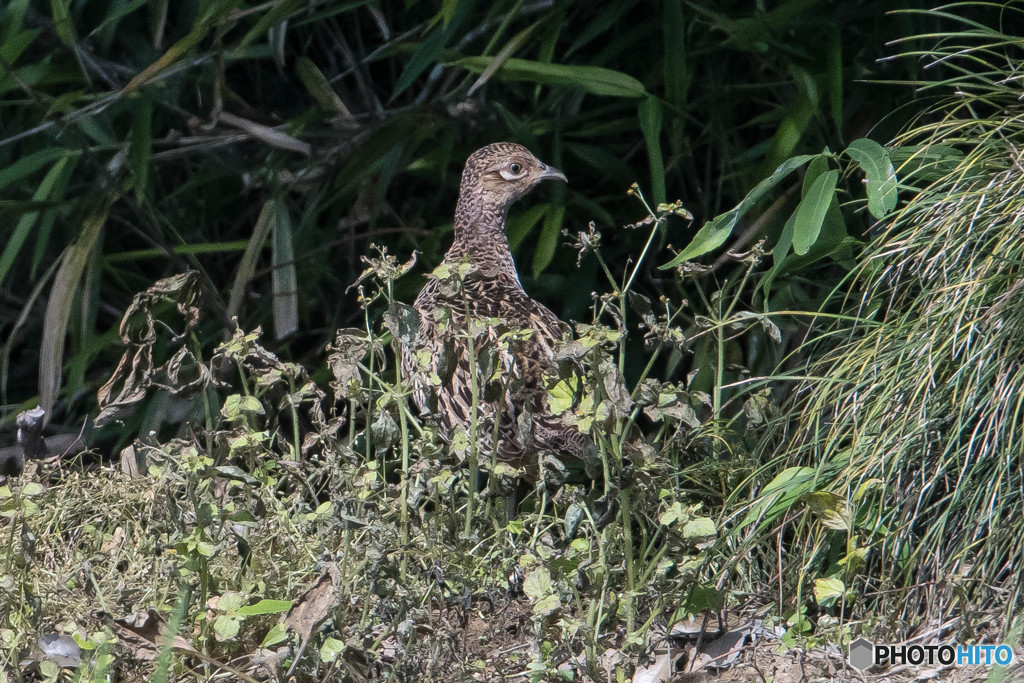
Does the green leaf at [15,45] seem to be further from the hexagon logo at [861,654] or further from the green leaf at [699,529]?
the hexagon logo at [861,654]

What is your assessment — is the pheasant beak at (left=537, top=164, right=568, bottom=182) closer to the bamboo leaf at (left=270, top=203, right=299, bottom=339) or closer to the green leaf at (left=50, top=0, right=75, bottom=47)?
the bamboo leaf at (left=270, top=203, right=299, bottom=339)

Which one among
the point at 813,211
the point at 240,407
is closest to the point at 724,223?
the point at 813,211

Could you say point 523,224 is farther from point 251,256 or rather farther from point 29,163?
point 29,163

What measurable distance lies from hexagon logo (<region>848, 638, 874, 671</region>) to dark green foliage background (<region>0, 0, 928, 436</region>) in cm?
105

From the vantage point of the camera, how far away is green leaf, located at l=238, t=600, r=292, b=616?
68.6 inches

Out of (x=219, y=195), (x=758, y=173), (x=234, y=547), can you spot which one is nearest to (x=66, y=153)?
(x=219, y=195)

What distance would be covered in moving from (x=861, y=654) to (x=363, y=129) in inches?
76.9

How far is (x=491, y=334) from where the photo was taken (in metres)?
2.02

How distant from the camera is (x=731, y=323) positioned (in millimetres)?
2059

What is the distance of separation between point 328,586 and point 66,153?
A: 1.71 m

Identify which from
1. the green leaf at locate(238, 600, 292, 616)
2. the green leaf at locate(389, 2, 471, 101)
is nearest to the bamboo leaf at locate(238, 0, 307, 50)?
the green leaf at locate(389, 2, 471, 101)

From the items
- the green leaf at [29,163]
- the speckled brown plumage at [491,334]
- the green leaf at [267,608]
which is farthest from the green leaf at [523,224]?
the green leaf at [267,608]

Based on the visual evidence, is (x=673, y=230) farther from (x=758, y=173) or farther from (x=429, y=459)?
(x=429, y=459)

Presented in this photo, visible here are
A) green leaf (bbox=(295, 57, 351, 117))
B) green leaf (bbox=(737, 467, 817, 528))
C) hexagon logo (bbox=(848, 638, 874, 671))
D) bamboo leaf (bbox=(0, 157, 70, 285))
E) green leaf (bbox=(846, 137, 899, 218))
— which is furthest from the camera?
green leaf (bbox=(295, 57, 351, 117))
